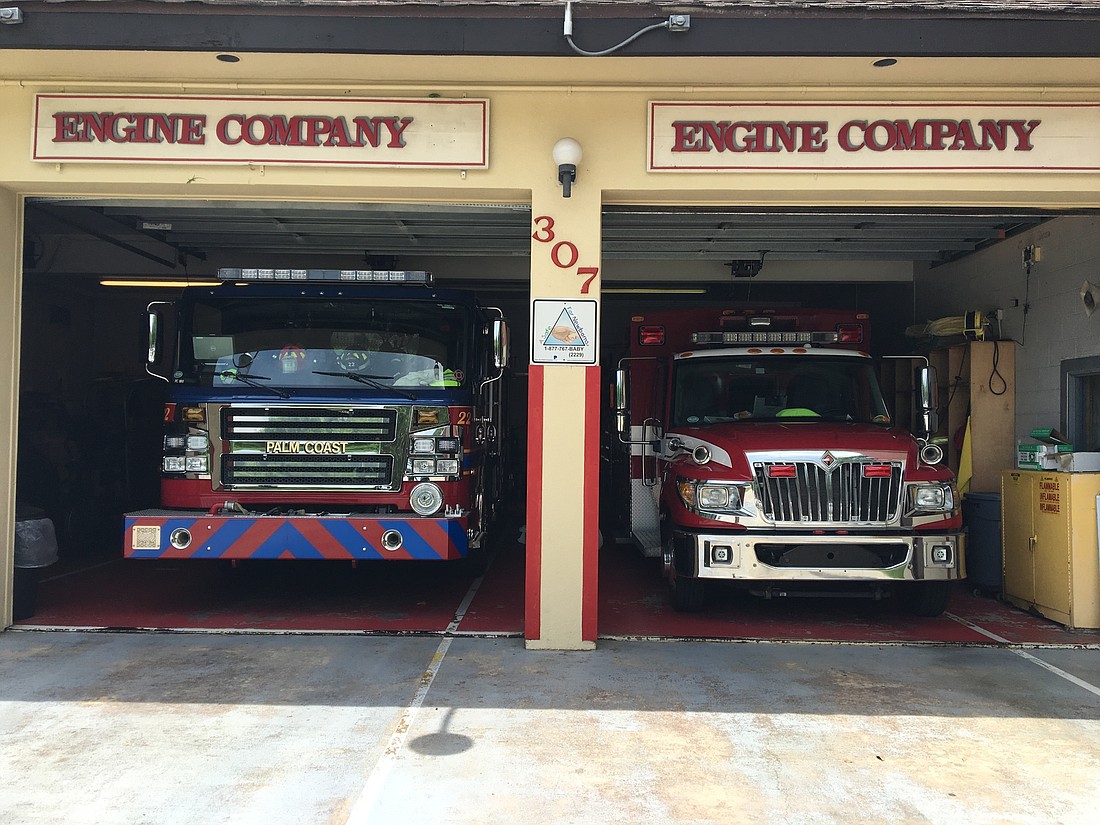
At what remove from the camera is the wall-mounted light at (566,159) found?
602 centimetres

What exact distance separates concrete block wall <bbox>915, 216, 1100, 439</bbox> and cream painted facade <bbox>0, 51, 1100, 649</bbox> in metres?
1.88

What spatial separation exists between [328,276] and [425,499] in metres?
1.96

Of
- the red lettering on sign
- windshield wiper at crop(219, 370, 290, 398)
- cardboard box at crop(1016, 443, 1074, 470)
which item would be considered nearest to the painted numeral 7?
windshield wiper at crop(219, 370, 290, 398)

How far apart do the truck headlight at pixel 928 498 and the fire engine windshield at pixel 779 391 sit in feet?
4.07

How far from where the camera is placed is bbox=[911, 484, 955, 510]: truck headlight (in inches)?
259

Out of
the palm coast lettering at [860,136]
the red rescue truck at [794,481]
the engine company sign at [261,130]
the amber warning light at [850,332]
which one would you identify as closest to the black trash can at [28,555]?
the engine company sign at [261,130]

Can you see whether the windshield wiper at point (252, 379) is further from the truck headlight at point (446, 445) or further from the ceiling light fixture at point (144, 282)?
the ceiling light fixture at point (144, 282)

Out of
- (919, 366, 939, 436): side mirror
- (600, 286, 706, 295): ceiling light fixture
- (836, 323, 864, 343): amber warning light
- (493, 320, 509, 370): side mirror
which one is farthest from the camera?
(600, 286, 706, 295): ceiling light fixture

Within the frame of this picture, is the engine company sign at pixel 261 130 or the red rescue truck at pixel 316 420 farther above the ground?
the engine company sign at pixel 261 130

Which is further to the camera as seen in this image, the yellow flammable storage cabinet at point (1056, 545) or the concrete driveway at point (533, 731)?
the yellow flammable storage cabinet at point (1056, 545)

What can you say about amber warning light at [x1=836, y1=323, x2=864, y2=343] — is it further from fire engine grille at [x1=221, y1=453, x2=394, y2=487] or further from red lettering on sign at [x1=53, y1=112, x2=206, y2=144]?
red lettering on sign at [x1=53, y1=112, x2=206, y2=144]

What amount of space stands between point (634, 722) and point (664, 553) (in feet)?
9.24

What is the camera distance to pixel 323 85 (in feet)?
20.6

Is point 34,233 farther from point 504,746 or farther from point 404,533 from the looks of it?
point 504,746
